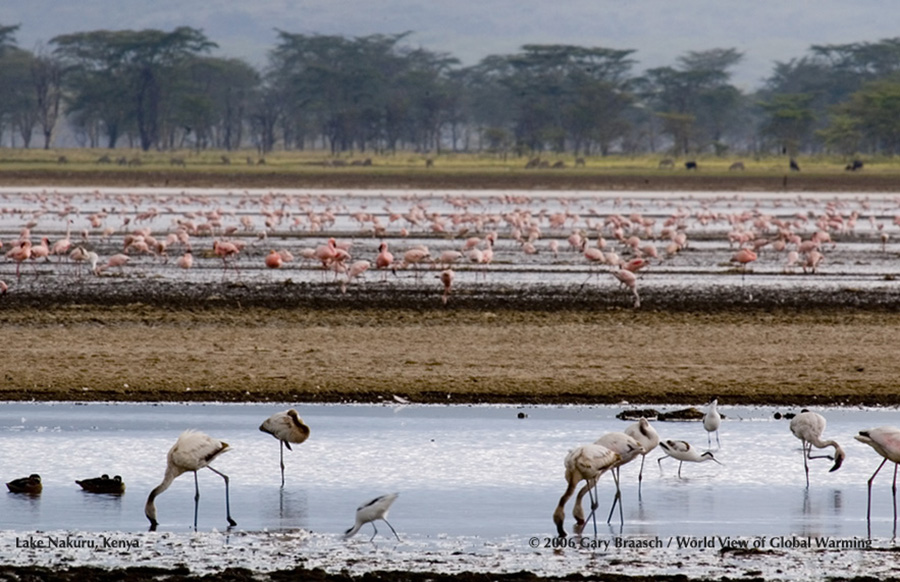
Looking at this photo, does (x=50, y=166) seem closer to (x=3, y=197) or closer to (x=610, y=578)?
(x=3, y=197)

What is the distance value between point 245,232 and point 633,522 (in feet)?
78.9

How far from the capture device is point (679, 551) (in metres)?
6.81

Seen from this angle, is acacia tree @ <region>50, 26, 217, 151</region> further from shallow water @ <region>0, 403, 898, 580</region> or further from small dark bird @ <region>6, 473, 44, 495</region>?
small dark bird @ <region>6, 473, 44, 495</region>

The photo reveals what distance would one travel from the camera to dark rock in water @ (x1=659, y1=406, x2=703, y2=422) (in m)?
10.3

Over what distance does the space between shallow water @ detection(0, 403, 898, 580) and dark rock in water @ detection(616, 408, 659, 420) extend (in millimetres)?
160

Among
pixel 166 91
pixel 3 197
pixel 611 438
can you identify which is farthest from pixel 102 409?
pixel 166 91

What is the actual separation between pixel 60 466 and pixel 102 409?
6.42ft

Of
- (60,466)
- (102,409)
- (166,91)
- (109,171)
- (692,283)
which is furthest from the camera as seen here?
(166,91)

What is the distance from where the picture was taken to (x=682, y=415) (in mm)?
10359

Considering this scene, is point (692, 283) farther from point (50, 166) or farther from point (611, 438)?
point (50, 166)

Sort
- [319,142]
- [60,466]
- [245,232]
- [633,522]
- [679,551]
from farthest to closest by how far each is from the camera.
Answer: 1. [319,142]
2. [245,232]
3. [60,466]
4. [633,522]
5. [679,551]

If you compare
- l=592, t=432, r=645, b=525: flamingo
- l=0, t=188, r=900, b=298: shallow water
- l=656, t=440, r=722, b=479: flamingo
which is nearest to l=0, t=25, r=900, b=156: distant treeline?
l=0, t=188, r=900, b=298: shallow water

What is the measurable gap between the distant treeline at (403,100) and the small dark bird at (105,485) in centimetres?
7672

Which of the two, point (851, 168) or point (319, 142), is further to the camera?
point (319, 142)
